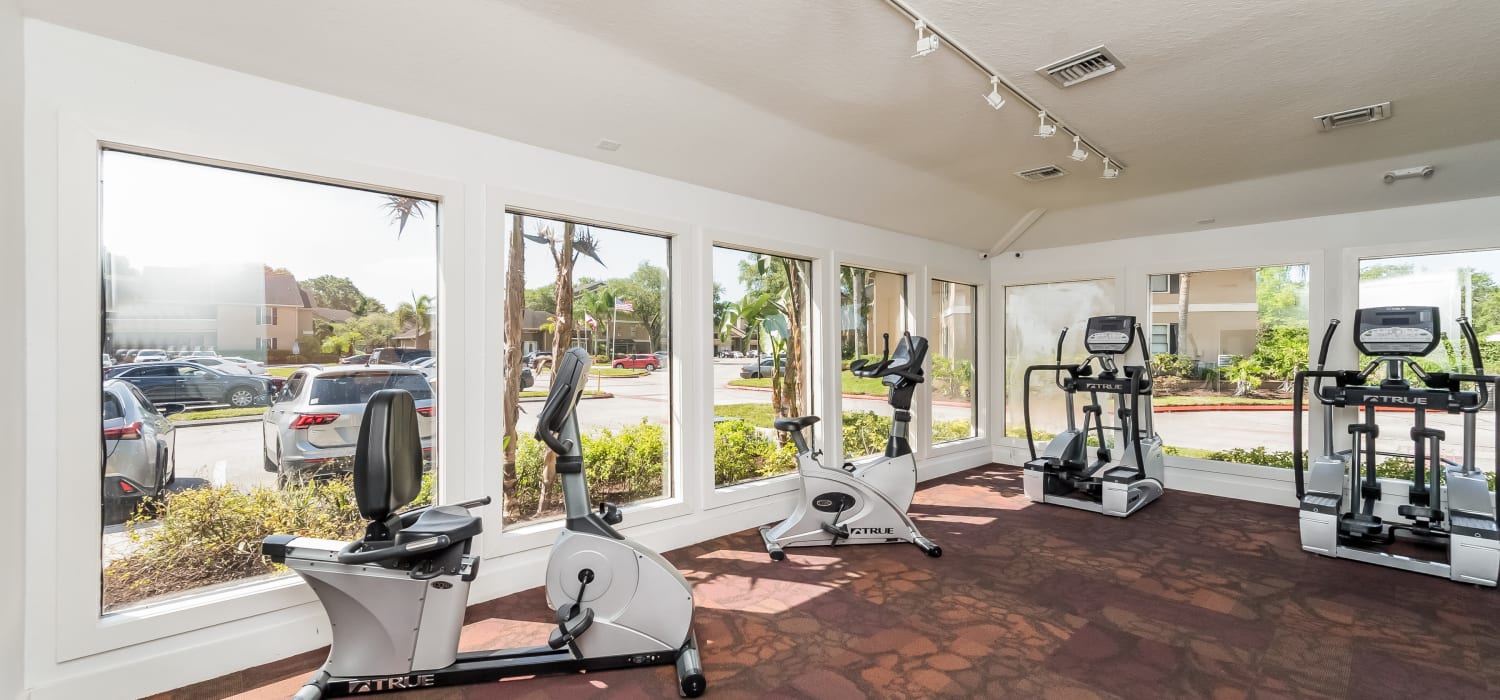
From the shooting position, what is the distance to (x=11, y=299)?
7.27 ft

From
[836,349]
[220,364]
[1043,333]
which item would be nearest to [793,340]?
[836,349]

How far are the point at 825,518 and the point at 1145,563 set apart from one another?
213 cm

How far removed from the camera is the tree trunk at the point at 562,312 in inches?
156

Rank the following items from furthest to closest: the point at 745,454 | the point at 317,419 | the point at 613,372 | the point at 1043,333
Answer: the point at 1043,333 → the point at 745,454 → the point at 613,372 → the point at 317,419

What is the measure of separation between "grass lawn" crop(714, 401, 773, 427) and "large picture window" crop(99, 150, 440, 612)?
2.18 m

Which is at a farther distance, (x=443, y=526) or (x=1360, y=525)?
(x=1360, y=525)

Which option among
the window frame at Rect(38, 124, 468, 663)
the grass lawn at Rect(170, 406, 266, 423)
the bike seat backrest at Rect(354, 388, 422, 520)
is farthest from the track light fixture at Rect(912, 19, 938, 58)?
the grass lawn at Rect(170, 406, 266, 423)

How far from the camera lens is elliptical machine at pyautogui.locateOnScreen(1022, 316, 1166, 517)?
5449mm

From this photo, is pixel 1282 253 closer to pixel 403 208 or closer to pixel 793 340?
pixel 793 340

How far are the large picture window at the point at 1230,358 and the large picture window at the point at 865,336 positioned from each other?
2.75 metres

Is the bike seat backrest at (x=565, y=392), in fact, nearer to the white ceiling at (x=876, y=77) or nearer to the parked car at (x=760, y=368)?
the white ceiling at (x=876, y=77)

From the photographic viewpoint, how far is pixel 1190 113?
3668 mm

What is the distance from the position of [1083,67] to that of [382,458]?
3665 millimetres

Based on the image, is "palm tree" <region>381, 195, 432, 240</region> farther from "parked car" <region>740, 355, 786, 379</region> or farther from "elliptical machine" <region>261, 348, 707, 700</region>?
"parked car" <region>740, 355, 786, 379</region>
